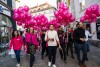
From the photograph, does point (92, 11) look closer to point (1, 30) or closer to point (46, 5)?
point (1, 30)

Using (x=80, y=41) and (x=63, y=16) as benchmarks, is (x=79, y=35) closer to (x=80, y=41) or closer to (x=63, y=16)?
(x=80, y=41)

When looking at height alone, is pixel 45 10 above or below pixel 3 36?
above

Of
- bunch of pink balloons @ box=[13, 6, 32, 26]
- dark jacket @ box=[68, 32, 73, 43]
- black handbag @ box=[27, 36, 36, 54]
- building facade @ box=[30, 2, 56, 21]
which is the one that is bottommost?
black handbag @ box=[27, 36, 36, 54]

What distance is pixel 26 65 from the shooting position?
11.4 metres

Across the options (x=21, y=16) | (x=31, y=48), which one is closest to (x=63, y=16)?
(x=21, y=16)

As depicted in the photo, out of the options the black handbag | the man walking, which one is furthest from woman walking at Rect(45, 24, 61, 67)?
the man walking

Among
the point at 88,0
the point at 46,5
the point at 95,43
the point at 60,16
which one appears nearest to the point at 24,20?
the point at 60,16

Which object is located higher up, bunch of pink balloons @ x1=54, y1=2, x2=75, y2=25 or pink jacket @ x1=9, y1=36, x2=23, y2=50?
bunch of pink balloons @ x1=54, y1=2, x2=75, y2=25

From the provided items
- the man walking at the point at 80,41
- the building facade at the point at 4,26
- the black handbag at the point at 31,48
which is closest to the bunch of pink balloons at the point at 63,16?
the building facade at the point at 4,26

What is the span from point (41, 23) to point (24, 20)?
1232 cm

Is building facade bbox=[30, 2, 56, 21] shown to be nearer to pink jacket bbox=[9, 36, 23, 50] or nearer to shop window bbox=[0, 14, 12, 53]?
shop window bbox=[0, 14, 12, 53]

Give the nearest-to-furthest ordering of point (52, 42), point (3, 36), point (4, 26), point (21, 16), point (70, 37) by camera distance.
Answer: point (52, 42), point (70, 37), point (4, 26), point (3, 36), point (21, 16)

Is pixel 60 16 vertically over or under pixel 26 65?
over

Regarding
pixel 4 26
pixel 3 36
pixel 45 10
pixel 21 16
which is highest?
pixel 45 10
